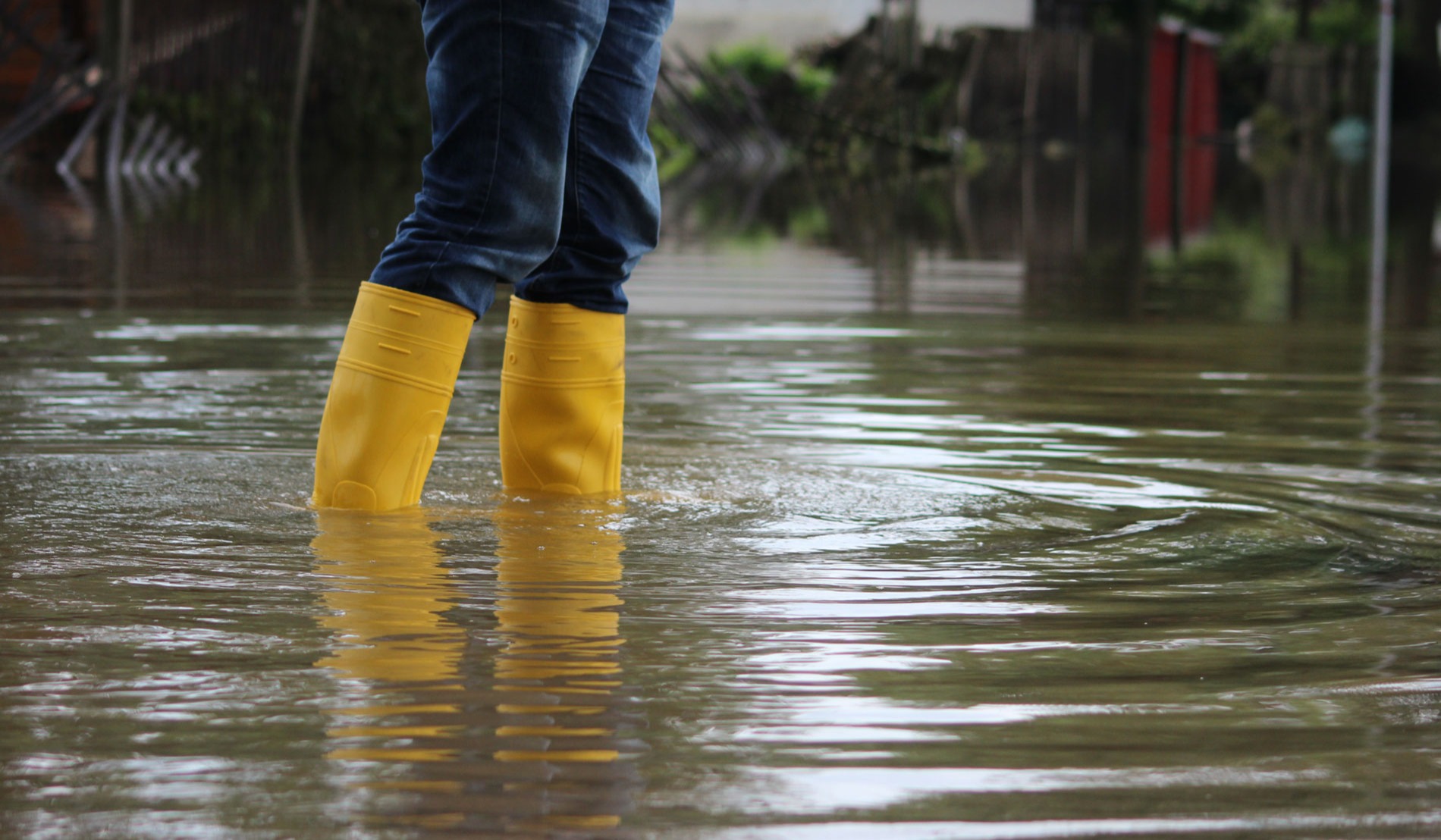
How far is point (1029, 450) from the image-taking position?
2.67 m

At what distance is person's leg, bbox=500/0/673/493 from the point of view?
2.33 meters

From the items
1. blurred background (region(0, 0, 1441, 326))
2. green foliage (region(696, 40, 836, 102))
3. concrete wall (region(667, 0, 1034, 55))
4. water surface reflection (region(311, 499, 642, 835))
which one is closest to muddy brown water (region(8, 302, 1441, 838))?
water surface reflection (region(311, 499, 642, 835))

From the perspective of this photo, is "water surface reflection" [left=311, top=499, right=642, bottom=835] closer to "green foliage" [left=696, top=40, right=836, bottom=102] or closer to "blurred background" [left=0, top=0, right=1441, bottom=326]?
"blurred background" [left=0, top=0, right=1441, bottom=326]

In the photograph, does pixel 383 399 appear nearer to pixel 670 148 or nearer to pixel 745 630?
pixel 745 630

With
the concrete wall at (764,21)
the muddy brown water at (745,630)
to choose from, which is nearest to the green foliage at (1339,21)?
the concrete wall at (764,21)

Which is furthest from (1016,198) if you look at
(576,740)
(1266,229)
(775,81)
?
(576,740)

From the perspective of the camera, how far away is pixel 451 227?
2096 mm

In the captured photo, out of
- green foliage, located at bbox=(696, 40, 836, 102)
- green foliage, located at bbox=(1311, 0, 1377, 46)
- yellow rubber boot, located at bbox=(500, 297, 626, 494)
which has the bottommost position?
yellow rubber boot, located at bbox=(500, 297, 626, 494)

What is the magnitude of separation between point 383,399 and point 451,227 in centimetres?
20

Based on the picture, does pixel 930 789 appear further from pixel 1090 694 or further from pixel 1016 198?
pixel 1016 198

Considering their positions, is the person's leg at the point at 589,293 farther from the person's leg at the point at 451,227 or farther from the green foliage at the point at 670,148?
the green foliage at the point at 670,148

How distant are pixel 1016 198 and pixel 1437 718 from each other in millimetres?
11267

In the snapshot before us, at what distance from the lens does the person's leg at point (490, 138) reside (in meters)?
2.05

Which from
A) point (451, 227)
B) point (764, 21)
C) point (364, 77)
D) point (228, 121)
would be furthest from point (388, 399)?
point (764, 21)
